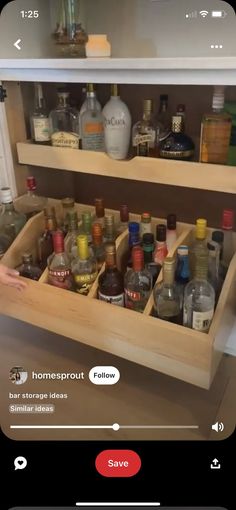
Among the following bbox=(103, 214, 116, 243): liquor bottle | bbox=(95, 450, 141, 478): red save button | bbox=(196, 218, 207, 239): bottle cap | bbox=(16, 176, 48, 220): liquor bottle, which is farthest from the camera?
bbox=(16, 176, 48, 220): liquor bottle

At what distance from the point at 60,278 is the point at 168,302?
22cm

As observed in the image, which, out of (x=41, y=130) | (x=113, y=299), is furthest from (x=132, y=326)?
(x=41, y=130)

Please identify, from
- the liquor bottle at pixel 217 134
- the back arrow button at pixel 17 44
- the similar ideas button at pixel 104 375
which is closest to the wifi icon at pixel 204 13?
the liquor bottle at pixel 217 134

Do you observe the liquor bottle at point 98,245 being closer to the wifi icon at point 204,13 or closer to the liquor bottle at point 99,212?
the liquor bottle at point 99,212

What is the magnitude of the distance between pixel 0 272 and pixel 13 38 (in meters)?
0.42

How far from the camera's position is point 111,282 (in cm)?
77

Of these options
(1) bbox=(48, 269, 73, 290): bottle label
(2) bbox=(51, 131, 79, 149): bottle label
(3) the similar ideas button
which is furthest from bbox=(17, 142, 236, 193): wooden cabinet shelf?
(3) the similar ideas button

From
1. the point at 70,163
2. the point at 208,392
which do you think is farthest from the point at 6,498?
the point at 70,163

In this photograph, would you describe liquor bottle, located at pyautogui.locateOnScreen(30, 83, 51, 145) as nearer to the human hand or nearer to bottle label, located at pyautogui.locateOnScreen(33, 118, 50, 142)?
bottle label, located at pyautogui.locateOnScreen(33, 118, 50, 142)

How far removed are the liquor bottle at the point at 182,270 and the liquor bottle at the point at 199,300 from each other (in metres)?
0.02

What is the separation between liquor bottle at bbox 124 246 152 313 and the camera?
75 cm

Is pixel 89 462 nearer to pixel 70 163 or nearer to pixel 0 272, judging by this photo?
pixel 0 272

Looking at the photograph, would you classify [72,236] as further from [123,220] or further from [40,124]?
[40,124]

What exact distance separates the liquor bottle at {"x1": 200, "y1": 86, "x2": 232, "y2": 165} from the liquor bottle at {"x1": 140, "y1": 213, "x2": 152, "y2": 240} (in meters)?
0.16
